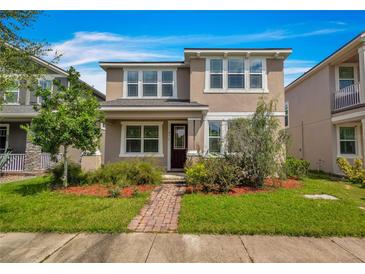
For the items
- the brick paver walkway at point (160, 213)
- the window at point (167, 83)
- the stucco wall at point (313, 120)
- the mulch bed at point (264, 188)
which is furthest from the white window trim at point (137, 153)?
the stucco wall at point (313, 120)

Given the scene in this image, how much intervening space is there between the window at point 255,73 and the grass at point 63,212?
845 cm

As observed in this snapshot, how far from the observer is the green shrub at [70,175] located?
8.96m

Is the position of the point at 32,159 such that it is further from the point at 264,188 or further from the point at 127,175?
the point at 264,188

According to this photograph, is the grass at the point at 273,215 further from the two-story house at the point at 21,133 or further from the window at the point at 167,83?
the two-story house at the point at 21,133

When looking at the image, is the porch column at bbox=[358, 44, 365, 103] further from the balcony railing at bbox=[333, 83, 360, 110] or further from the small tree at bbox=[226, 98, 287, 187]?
the small tree at bbox=[226, 98, 287, 187]

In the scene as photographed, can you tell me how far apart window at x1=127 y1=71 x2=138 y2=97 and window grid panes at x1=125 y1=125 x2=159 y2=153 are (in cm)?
215

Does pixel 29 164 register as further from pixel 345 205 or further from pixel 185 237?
pixel 345 205

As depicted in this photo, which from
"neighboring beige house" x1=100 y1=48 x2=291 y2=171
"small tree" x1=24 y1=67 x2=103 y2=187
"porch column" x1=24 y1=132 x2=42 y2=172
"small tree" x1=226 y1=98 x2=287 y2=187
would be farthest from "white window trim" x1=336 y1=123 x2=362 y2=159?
"porch column" x1=24 y1=132 x2=42 y2=172

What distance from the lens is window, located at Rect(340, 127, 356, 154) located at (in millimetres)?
12736

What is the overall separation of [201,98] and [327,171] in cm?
924

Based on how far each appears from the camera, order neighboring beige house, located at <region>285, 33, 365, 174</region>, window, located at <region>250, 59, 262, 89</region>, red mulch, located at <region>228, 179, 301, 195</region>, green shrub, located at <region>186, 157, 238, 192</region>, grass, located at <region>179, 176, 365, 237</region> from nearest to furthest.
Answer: grass, located at <region>179, 176, 365, 237</region>
green shrub, located at <region>186, 157, 238, 192</region>
red mulch, located at <region>228, 179, 301, 195</region>
neighboring beige house, located at <region>285, 33, 365, 174</region>
window, located at <region>250, 59, 262, 89</region>

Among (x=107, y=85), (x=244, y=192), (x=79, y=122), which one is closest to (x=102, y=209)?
(x=79, y=122)

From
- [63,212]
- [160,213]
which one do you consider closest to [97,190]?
[63,212]

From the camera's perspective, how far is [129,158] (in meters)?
12.2
